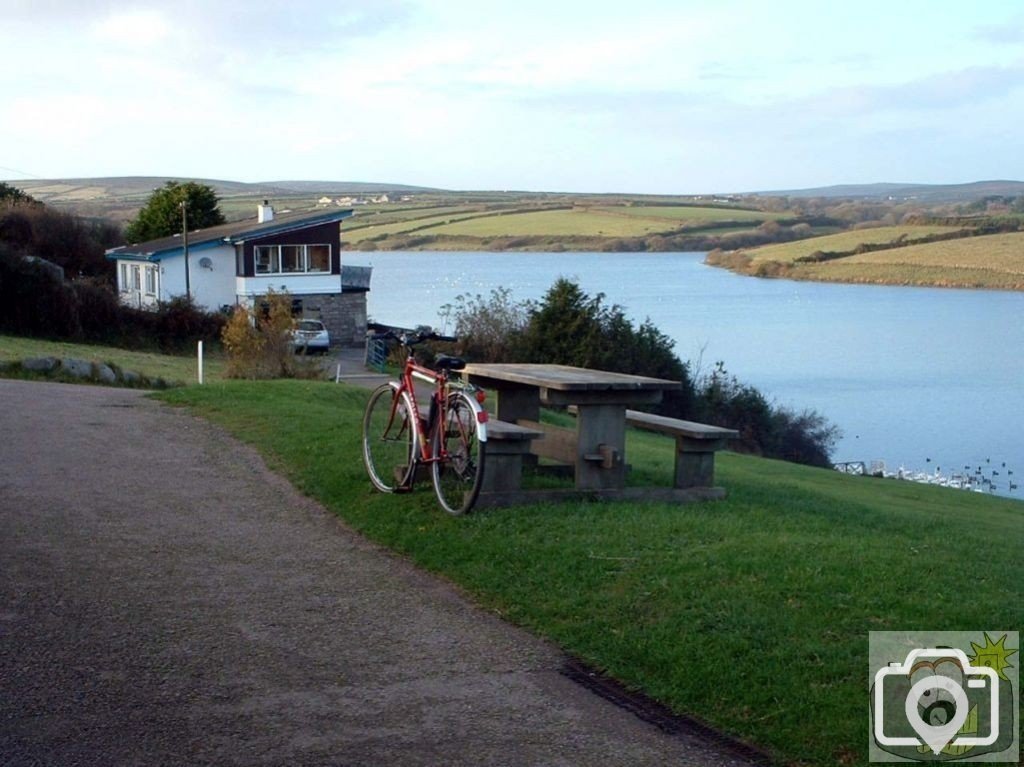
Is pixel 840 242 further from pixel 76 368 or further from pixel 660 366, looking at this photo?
pixel 76 368

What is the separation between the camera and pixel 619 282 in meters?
58.0

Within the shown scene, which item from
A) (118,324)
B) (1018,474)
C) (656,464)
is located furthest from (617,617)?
(118,324)

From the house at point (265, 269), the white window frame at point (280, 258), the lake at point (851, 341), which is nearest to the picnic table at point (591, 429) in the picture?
the lake at point (851, 341)

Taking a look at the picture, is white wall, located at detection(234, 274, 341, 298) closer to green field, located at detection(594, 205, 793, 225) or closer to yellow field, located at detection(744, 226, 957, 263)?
yellow field, located at detection(744, 226, 957, 263)

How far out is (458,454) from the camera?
8203 mm

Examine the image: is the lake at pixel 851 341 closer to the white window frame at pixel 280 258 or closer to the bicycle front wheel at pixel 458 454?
the white window frame at pixel 280 258

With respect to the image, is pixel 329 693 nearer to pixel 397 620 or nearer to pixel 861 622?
pixel 397 620

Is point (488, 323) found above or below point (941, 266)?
below

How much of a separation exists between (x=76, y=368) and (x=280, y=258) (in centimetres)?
3728

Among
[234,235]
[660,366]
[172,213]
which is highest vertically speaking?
[172,213]

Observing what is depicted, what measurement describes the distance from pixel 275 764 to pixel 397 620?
178cm

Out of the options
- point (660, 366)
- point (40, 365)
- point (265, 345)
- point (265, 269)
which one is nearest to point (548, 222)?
point (265, 269)

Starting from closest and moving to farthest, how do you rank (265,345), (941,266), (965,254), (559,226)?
(265,345) < (941,266) < (965,254) < (559,226)

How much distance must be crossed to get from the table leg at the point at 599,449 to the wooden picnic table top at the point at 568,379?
0.80ft
